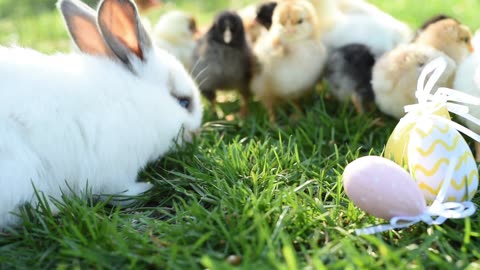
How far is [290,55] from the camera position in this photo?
3414mm

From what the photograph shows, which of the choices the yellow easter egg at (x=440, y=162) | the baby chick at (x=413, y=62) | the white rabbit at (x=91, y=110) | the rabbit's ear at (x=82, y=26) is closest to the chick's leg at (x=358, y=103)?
the baby chick at (x=413, y=62)

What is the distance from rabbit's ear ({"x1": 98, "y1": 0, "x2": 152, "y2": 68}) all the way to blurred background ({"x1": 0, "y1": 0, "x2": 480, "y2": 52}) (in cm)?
208

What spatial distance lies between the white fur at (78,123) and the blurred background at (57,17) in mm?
2212

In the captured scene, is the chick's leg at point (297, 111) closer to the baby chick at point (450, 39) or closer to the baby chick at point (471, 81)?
the baby chick at point (450, 39)

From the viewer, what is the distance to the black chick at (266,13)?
3723mm

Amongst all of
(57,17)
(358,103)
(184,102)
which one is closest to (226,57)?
(184,102)

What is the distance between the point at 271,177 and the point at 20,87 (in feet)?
3.51

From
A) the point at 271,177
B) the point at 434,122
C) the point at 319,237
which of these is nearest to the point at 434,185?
the point at 434,122

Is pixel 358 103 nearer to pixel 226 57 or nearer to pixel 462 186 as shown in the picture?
pixel 226 57

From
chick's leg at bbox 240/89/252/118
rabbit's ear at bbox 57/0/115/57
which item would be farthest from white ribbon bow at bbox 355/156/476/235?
chick's leg at bbox 240/89/252/118

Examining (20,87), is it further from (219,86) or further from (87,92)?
(219,86)

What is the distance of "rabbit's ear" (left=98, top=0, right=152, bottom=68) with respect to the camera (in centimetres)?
265

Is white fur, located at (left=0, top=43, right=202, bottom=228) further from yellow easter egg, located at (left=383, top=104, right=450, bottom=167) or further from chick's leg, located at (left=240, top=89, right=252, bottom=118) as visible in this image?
yellow easter egg, located at (left=383, top=104, right=450, bottom=167)

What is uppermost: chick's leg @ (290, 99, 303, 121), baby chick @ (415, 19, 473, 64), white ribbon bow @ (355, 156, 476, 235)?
baby chick @ (415, 19, 473, 64)
